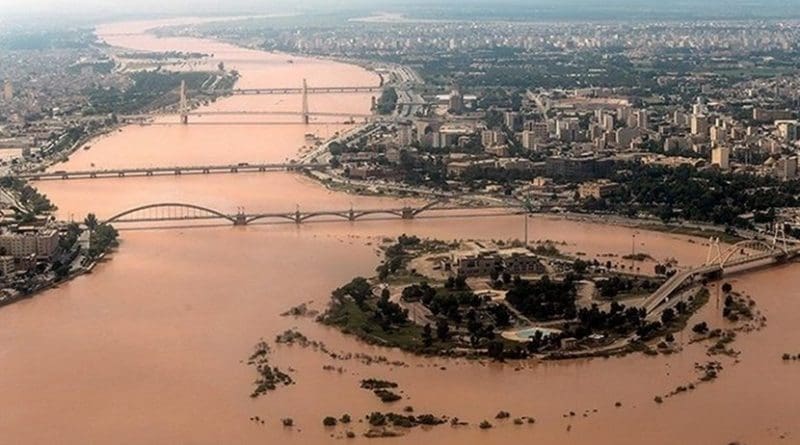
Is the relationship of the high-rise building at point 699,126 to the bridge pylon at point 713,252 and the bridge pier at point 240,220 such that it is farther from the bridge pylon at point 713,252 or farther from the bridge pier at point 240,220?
the bridge pier at point 240,220

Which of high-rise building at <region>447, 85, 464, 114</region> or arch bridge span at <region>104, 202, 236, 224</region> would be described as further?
high-rise building at <region>447, 85, 464, 114</region>

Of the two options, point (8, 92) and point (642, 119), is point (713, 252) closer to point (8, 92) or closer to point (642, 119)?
point (642, 119)

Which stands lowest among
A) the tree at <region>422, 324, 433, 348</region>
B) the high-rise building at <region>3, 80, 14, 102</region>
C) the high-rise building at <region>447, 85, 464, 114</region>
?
the high-rise building at <region>3, 80, 14, 102</region>

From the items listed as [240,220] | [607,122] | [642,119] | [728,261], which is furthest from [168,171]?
[728,261]

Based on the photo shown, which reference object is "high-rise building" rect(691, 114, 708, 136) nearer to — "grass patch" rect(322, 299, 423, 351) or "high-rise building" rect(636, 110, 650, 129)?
"high-rise building" rect(636, 110, 650, 129)

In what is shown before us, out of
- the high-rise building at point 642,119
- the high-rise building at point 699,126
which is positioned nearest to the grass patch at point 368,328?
the high-rise building at point 699,126

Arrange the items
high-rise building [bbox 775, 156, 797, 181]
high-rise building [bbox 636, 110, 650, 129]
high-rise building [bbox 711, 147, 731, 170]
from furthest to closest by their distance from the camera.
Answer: high-rise building [bbox 636, 110, 650, 129]
high-rise building [bbox 711, 147, 731, 170]
high-rise building [bbox 775, 156, 797, 181]

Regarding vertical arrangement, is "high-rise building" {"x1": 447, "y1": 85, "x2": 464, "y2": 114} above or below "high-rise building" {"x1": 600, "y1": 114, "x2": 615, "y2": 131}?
below

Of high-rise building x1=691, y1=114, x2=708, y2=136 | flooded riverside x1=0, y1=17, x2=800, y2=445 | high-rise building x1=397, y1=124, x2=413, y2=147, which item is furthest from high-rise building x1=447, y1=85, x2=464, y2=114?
flooded riverside x1=0, y1=17, x2=800, y2=445
